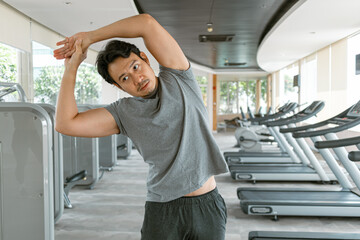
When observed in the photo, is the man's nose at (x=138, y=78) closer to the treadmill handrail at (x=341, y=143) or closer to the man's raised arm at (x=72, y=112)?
the man's raised arm at (x=72, y=112)

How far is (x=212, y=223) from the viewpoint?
108 centimetres

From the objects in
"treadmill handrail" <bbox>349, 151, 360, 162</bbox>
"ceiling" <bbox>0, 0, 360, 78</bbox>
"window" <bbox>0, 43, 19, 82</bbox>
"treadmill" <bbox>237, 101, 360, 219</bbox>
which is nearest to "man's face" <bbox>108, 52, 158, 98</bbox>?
"treadmill handrail" <bbox>349, 151, 360, 162</bbox>

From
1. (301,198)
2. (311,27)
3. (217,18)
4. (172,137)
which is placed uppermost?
(217,18)

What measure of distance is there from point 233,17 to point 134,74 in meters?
6.12

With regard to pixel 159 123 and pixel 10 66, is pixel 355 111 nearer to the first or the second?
pixel 159 123

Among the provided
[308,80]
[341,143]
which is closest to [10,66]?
[341,143]

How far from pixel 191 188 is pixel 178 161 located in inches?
3.6

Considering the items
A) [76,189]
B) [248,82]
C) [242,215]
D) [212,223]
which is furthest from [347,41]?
[248,82]

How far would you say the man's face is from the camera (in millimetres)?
1043

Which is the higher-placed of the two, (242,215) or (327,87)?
(327,87)

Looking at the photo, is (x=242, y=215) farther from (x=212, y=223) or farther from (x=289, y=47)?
(x=289, y=47)

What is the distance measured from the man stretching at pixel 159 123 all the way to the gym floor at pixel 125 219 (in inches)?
89.1

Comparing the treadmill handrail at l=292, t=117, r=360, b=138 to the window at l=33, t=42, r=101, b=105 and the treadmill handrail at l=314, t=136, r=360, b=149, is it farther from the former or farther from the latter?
the window at l=33, t=42, r=101, b=105

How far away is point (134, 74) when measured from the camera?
3.42 ft
